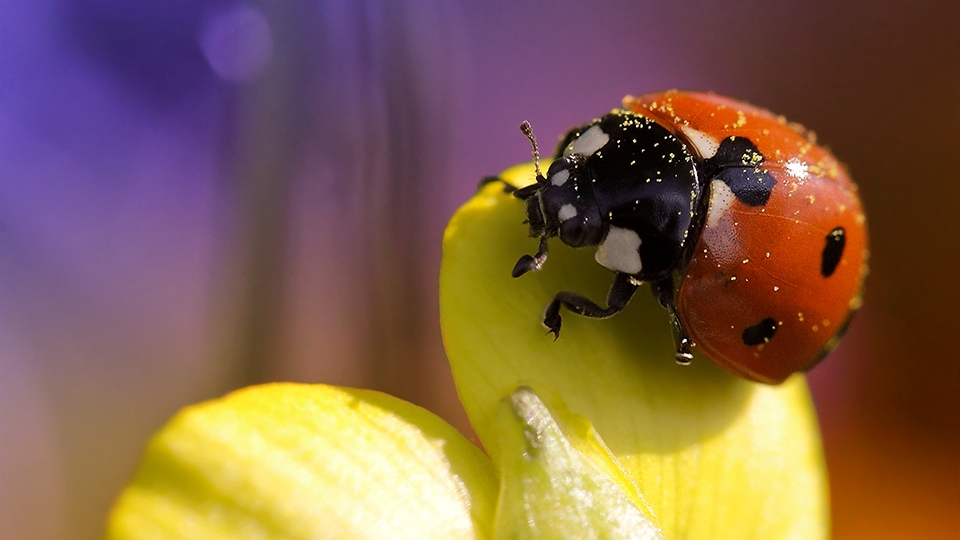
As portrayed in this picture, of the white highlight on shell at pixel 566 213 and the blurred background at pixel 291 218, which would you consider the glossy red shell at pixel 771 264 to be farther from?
the blurred background at pixel 291 218

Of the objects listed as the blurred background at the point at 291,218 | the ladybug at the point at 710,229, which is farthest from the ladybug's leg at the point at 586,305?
the blurred background at the point at 291,218

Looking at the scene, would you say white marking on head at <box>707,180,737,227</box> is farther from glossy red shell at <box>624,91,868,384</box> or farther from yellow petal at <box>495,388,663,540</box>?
yellow petal at <box>495,388,663,540</box>

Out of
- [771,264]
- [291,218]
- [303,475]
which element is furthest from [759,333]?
[291,218]

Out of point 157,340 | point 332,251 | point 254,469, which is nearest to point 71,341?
point 157,340

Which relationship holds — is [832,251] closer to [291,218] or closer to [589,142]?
[589,142]

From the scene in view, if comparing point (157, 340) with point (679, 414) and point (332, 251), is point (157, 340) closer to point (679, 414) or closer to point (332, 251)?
point (332, 251)
